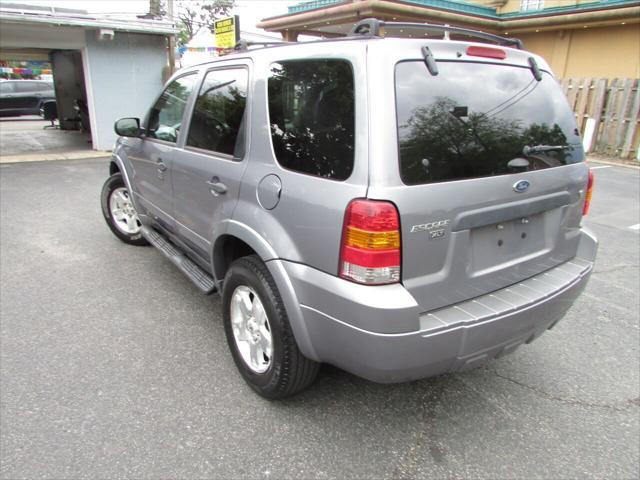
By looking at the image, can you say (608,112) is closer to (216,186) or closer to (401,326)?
(216,186)

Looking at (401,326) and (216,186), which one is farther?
(216,186)

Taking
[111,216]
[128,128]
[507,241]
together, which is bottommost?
[111,216]

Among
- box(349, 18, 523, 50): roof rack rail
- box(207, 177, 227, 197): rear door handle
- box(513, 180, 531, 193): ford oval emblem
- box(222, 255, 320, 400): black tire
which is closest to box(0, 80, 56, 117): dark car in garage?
box(207, 177, 227, 197): rear door handle

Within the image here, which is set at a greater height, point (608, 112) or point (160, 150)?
point (608, 112)

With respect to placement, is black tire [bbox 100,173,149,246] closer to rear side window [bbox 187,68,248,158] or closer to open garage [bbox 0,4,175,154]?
rear side window [bbox 187,68,248,158]

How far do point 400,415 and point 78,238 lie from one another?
174 inches

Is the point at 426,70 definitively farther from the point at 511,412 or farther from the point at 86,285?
the point at 86,285

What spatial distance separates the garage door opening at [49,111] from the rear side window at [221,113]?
10377 millimetres

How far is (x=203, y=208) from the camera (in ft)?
9.95

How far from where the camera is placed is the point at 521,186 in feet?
7.41

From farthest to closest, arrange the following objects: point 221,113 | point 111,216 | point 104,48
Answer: point 104,48 < point 111,216 < point 221,113

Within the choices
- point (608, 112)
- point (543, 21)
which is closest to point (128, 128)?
point (608, 112)

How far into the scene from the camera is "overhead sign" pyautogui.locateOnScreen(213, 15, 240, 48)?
10.5m

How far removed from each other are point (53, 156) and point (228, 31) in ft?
17.1
